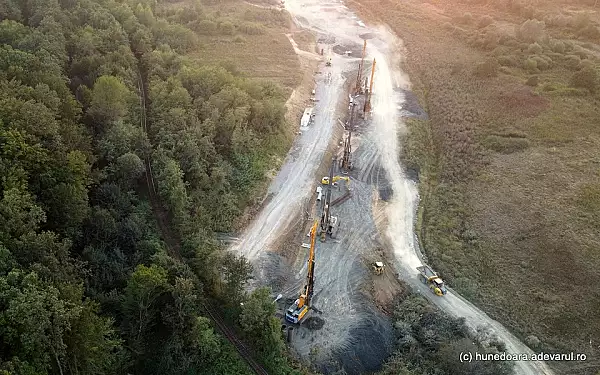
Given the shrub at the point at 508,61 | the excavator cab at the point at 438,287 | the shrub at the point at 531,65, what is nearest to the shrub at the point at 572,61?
the shrub at the point at 531,65

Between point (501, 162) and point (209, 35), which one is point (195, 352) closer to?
point (501, 162)


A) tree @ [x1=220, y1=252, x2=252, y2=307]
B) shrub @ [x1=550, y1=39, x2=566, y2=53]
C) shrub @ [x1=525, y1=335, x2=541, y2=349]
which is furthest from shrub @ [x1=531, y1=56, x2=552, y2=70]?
tree @ [x1=220, y1=252, x2=252, y2=307]

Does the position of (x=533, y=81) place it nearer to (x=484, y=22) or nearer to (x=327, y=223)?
(x=484, y=22)

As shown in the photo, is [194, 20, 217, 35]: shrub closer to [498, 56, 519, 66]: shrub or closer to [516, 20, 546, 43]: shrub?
[498, 56, 519, 66]: shrub

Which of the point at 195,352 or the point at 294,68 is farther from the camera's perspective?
the point at 294,68

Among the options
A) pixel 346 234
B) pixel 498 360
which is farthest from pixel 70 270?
pixel 498 360

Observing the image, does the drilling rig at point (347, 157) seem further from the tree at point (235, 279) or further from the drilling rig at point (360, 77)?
the tree at point (235, 279)

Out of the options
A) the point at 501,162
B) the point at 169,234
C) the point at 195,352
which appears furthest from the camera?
the point at 501,162
